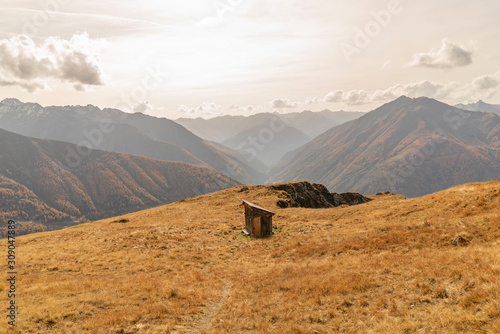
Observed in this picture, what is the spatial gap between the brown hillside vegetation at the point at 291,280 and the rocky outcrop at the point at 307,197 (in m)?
35.9

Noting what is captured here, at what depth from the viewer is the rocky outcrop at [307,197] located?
7281 cm

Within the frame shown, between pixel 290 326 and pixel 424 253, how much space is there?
12.1m

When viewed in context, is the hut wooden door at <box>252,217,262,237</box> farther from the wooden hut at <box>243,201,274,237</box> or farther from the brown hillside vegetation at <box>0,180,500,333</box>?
the brown hillside vegetation at <box>0,180,500,333</box>

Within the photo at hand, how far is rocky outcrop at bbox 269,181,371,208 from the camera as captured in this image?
72812 millimetres

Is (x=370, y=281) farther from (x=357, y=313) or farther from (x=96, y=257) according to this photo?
(x=96, y=257)

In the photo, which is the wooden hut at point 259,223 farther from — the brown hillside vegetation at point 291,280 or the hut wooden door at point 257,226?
the brown hillside vegetation at point 291,280

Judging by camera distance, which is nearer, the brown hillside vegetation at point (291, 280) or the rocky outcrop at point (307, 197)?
the brown hillside vegetation at point (291, 280)

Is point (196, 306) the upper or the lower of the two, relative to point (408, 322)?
lower

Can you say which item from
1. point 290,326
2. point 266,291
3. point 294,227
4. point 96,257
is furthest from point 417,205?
point 96,257

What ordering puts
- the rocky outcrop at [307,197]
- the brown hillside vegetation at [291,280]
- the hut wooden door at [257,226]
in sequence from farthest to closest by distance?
the rocky outcrop at [307,197] → the hut wooden door at [257,226] → the brown hillside vegetation at [291,280]

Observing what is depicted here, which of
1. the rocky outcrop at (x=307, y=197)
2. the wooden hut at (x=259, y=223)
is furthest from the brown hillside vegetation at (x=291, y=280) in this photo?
the rocky outcrop at (x=307, y=197)

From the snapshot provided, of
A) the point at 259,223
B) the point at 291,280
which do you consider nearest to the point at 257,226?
the point at 259,223

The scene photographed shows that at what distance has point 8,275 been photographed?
75.3 feet

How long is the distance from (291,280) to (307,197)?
62.5 m
